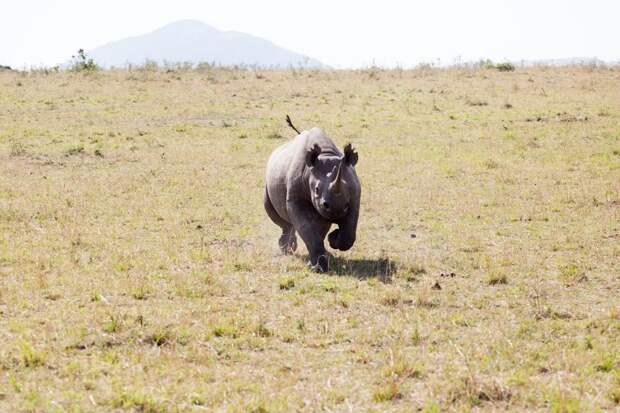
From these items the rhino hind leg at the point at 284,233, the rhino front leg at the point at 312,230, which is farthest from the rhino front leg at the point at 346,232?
the rhino hind leg at the point at 284,233

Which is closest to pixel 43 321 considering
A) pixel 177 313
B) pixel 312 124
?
pixel 177 313

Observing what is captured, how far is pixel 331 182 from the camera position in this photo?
29.7ft

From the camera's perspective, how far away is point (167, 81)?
107 feet

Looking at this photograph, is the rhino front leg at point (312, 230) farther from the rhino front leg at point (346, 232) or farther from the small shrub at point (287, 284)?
the small shrub at point (287, 284)

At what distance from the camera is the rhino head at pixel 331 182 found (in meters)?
9.02

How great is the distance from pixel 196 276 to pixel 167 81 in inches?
964

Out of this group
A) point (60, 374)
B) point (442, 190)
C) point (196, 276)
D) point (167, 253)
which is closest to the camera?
point (60, 374)

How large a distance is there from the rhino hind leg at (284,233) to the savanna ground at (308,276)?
0.54 ft

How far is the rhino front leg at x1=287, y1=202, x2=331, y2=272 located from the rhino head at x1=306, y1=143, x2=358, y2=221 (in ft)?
0.64

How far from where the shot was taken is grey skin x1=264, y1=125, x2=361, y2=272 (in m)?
9.10

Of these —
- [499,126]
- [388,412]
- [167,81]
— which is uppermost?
[167,81]

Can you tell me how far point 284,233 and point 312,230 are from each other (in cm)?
175

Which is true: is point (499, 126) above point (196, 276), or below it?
above

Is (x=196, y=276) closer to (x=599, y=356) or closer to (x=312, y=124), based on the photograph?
(x=599, y=356)
